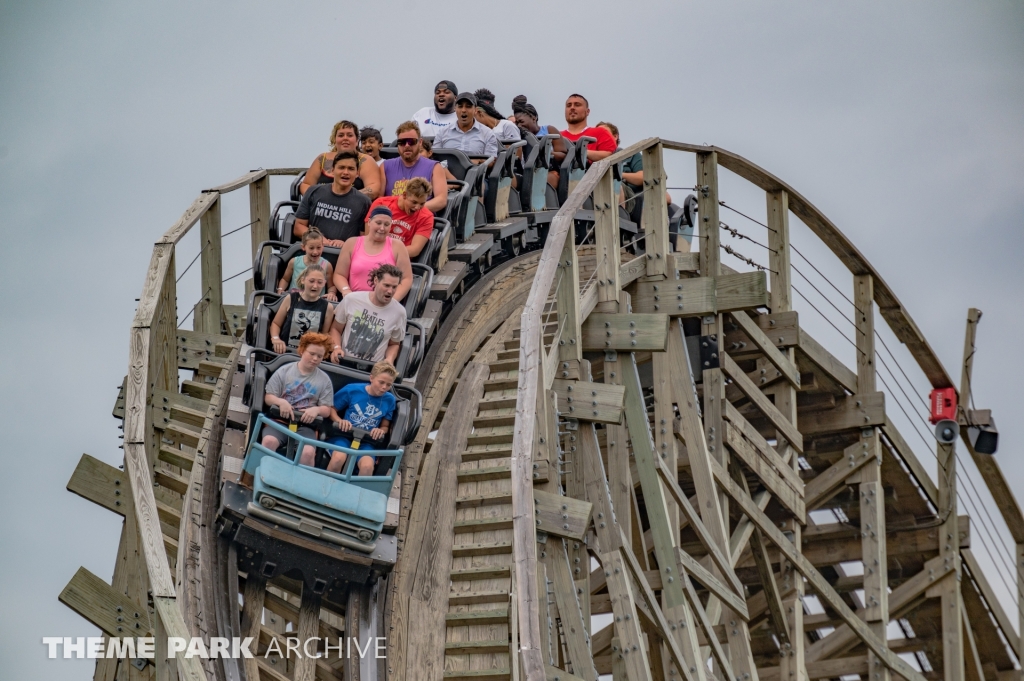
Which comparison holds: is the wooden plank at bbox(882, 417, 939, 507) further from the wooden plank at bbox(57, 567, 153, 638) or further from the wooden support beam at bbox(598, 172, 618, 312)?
the wooden plank at bbox(57, 567, 153, 638)

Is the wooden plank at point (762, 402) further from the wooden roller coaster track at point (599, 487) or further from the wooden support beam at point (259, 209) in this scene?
the wooden support beam at point (259, 209)

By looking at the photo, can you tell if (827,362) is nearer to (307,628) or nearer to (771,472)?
(771,472)

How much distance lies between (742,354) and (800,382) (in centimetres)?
70

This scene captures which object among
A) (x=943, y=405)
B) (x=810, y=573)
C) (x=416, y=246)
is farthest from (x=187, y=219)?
(x=943, y=405)

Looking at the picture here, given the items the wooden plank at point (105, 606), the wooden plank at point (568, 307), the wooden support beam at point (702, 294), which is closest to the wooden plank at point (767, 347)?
the wooden support beam at point (702, 294)

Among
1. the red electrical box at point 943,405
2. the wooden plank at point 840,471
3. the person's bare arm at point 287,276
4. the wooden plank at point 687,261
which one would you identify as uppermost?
the wooden plank at point 687,261

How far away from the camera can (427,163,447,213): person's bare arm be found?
33.4 ft

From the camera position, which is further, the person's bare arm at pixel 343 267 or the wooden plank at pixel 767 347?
the wooden plank at pixel 767 347

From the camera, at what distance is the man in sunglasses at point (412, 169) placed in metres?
10.3

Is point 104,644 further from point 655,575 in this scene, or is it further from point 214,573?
point 655,575

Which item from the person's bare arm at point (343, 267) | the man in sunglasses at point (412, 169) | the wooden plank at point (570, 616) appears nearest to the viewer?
the wooden plank at point (570, 616)

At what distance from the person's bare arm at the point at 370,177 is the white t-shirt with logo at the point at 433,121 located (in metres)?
1.83

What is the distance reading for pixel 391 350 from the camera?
8.54 m

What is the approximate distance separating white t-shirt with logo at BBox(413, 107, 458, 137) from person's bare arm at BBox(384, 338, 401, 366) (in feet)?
12.5
